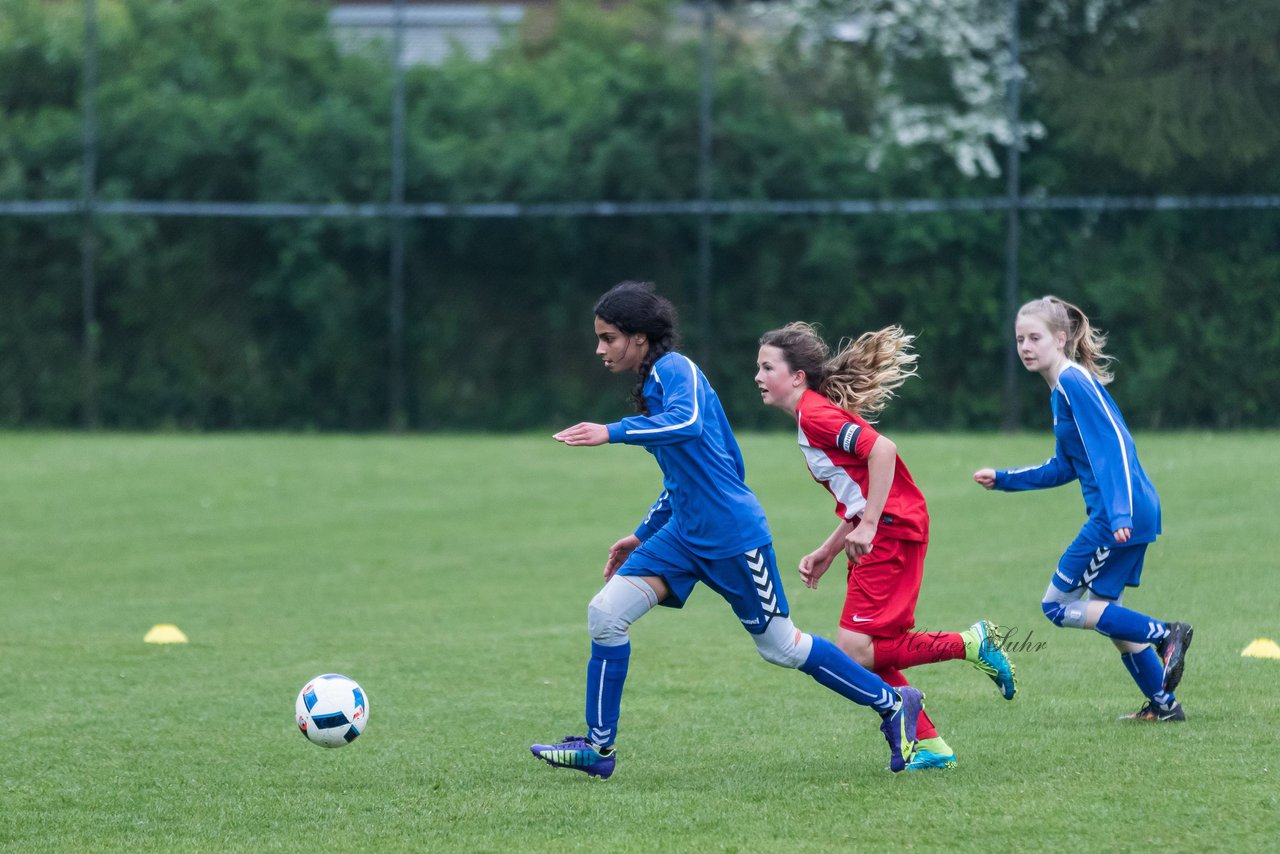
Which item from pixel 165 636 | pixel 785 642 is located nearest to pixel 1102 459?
pixel 785 642

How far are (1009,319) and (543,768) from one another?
11.7 meters

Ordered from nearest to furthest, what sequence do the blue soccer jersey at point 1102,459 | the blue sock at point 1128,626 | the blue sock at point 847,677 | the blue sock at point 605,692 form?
the blue sock at point 847,677 → the blue sock at point 605,692 → the blue soccer jersey at point 1102,459 → the blue sock at point 1128,626

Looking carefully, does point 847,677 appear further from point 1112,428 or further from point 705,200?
point 705,200

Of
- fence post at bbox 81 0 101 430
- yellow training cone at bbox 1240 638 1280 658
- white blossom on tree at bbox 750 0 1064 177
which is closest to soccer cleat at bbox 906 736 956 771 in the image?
yellow training cone at bbox 1240 638 1280 658

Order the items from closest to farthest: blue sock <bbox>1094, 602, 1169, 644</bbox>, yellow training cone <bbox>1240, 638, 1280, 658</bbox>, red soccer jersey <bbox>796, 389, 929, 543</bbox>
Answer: red soccer jersey <bbox>796, 389, 929, 543</bbox> < blue sock <bbox>1094, 602, 1169, 644</bbox> < yellow training cone <bbox>1240, 638, 1280, 658</bbox>

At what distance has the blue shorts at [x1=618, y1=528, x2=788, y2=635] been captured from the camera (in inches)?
207

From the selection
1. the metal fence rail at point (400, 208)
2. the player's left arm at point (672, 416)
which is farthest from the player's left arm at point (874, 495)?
the metal fence rail at point (400, 208)

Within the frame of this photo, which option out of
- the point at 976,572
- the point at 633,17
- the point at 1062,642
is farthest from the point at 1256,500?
the point at 633,17

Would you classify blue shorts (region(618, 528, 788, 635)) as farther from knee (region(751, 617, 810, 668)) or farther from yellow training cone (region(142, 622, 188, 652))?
yellow training cone (region(142, 622, 188, 652))

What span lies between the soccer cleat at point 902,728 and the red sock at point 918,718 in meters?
Result: 0.04

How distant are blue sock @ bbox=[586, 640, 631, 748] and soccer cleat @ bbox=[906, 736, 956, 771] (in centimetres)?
94

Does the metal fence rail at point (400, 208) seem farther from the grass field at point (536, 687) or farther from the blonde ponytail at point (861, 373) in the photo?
the blonde ponytail at point (861, 373)

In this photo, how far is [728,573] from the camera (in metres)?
5.27

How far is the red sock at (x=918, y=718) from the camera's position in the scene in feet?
17.7
